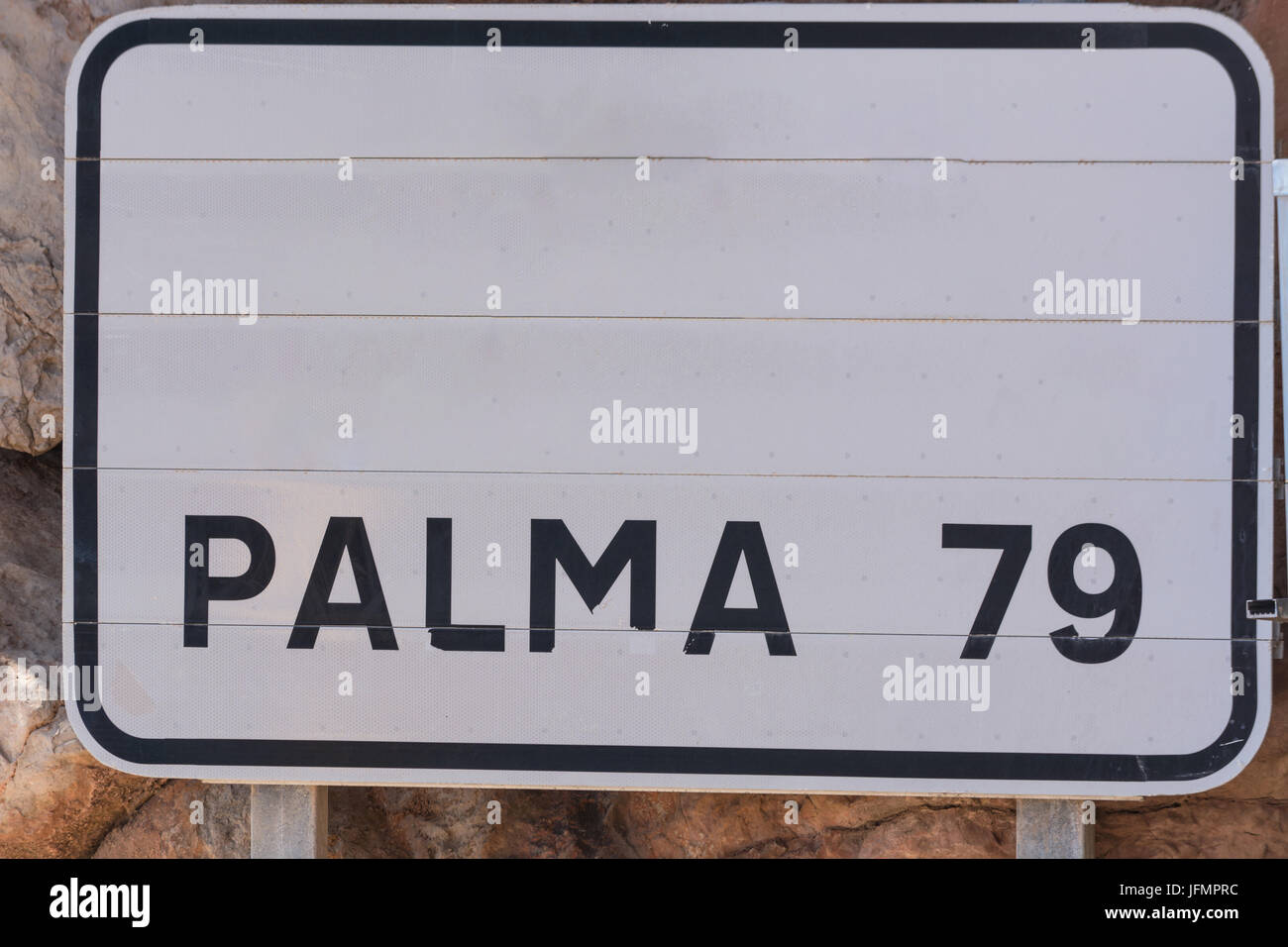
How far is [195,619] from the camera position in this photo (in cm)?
285

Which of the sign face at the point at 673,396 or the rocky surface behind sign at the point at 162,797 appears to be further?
the rocky surface behind sign at the point at 162,797

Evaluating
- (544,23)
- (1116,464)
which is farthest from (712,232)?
(1116,464)

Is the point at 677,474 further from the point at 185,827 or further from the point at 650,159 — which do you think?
the point at 185,827

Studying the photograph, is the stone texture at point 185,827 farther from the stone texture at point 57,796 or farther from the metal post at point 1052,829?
the metal post at point 1052,829

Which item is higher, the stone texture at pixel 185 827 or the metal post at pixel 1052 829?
the metal post at pixel 1052 829

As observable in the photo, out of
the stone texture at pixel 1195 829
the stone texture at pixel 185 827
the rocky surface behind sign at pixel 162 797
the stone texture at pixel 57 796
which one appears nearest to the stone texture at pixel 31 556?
the rocky surface behind sign at pixel 162 797

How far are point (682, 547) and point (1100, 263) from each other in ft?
5.04

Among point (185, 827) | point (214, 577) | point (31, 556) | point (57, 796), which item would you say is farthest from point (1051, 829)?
point (31, 556)

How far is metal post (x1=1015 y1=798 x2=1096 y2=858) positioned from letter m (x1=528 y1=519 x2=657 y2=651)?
135 centimetres

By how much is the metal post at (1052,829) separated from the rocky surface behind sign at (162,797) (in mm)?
313

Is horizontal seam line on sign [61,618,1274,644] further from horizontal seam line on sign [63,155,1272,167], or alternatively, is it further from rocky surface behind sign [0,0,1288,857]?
horizontal seam line on sign [63,155,1272,167]

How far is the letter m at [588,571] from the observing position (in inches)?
110
